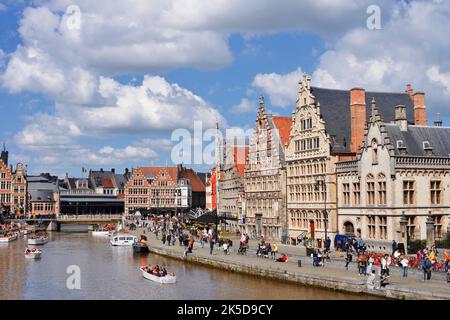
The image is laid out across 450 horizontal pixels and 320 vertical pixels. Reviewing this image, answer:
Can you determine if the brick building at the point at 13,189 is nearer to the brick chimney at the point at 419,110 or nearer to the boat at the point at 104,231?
the boat at the point at 104,231

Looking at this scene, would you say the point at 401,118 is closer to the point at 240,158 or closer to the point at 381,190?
the point at 381,190

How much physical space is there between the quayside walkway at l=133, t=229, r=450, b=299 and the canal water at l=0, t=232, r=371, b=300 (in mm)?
584

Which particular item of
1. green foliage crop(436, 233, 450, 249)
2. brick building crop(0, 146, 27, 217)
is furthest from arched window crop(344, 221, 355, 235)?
brick building crop(0, 146, 27, 217)

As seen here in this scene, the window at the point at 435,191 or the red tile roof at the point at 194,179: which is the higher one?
the red tile roof at the point at 194,179

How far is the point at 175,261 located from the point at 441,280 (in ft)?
96.2

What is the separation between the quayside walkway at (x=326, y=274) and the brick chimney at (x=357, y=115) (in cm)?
1146

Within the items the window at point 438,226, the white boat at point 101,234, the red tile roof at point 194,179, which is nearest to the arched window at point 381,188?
the window at point 438,226

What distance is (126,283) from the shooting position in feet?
147

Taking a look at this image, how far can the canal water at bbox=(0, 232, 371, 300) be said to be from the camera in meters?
38.2

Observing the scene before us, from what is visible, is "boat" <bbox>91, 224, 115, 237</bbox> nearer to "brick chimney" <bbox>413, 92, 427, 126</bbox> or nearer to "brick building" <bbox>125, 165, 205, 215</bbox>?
"brick building" <bbox>125, 165, 205, 215</bbox>

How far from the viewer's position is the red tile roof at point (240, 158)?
9081cm

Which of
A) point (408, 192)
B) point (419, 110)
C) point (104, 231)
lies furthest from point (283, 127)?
point (104, 231)
